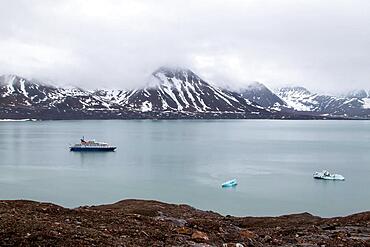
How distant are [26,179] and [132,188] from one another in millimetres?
21208

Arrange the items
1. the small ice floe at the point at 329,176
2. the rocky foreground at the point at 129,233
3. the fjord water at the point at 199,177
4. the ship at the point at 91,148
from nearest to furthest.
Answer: the rocky foreground at the point at 129,233, the fjord water at the point at 199,177, the small ice floe at the point at 329,176, the ship at the point at 91,148

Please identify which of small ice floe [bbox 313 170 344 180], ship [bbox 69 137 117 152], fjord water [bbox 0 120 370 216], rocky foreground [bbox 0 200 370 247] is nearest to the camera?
rocky foreground [bbox 0 200 370 247]

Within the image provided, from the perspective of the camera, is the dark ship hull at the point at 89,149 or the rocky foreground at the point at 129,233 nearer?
the rocky foreground at the point at 129,233

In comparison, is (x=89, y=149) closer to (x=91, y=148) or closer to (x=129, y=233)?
(x=91, y=148)

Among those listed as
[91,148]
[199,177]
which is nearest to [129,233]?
[199,177]

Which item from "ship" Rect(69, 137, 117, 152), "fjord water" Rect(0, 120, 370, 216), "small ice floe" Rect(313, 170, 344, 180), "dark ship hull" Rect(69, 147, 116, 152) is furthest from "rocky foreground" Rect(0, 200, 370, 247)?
"dark ship hull" Rect(69, 147, 116, 152)

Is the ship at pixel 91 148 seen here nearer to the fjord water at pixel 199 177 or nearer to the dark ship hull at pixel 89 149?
the dark ship hull at pixel 89 149

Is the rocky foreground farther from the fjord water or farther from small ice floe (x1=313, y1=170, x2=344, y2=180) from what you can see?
small ice floe (x1=313, y1=170, x2=344, y2=180)

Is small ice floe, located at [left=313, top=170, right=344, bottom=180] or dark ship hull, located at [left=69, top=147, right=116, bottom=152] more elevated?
small ice floe, located at [left=313, top=170, right=344, bottom=180]

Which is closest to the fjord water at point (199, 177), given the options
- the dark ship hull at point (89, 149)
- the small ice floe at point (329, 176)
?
the small ice floe at point (329, 176)

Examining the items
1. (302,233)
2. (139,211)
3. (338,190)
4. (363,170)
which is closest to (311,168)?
(363,170)

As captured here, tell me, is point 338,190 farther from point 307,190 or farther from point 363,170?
point 363,170

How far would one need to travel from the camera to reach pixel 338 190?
71500 millimetres

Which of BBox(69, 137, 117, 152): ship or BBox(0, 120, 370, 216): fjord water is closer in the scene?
BBox(0, 120, 370, 216): fjord water
